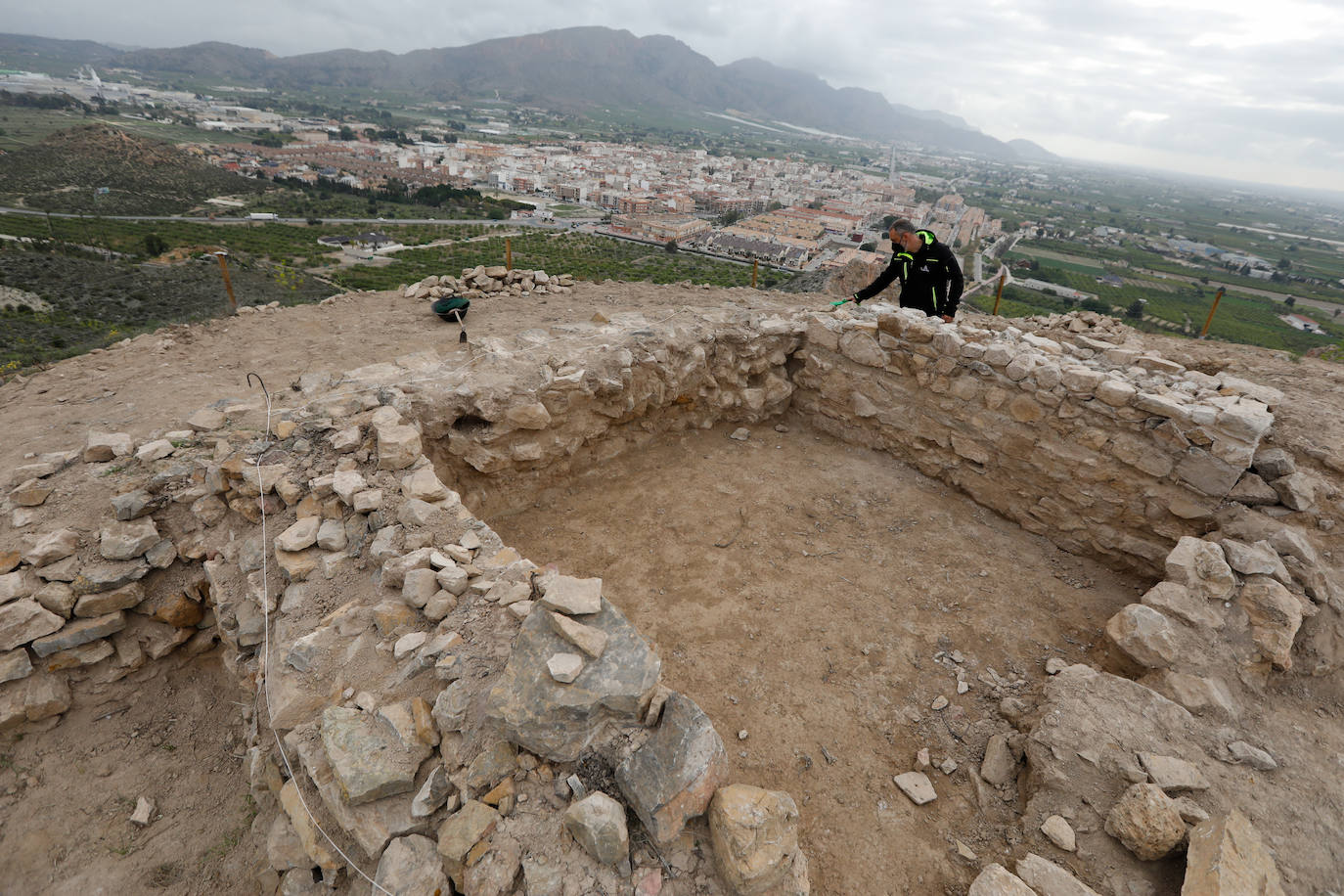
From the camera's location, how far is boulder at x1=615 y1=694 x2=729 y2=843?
2.62 metres

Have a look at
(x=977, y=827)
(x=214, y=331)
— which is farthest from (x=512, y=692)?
(x=214, y=331)

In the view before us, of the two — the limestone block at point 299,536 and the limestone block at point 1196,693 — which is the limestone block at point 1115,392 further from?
the limestone block at point 299,536

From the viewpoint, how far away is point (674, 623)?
5.19 m

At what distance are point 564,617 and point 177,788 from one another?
370 cm

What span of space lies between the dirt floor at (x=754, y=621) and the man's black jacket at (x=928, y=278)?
2352mm

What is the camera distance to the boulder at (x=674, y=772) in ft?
8.61

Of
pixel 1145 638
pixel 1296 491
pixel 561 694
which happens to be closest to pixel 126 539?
pixel 561 694

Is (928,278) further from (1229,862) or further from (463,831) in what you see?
(463,831)

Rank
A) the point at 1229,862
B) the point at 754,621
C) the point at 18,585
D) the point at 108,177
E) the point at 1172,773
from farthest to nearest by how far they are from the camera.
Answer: the point at 108,177 < the point at 754,621 < the point at 18,585 < the point at 1172,773 < the point at 1229,862

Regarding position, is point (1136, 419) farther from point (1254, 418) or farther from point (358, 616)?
point (358, 616)

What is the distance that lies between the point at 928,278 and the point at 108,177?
214ft

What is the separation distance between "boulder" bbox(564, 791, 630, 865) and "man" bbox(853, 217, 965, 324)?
7127mm

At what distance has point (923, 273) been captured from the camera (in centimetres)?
768

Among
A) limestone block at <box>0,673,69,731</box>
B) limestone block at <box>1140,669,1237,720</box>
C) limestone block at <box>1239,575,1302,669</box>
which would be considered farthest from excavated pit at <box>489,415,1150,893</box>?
limestone block at <box>0,673,69,731</box>
